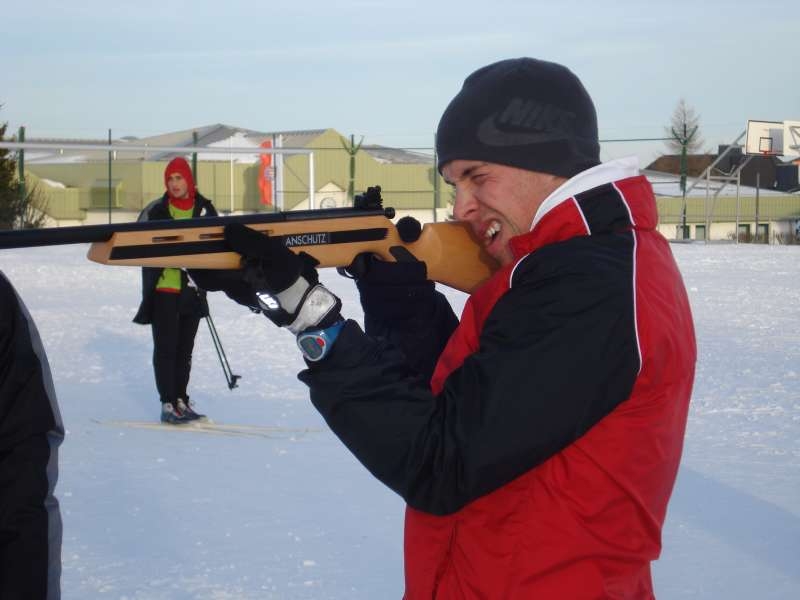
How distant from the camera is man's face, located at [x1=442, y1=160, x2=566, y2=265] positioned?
1742mm

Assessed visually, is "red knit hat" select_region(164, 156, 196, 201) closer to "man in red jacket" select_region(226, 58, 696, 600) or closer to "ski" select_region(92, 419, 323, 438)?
"ski" select_region(92, 419, 323, 438)

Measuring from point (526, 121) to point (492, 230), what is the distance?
0.75ft

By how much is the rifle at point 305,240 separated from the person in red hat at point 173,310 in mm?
4588

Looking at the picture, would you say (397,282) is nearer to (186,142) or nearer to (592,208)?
(592,208)

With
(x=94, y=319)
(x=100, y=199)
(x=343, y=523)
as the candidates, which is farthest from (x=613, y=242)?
(x=100, y=199)

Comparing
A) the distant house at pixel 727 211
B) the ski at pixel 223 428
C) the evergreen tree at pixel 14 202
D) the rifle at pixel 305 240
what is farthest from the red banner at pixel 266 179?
the rifle at pixel 305 240

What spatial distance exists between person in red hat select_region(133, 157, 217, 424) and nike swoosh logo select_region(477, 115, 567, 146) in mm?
5379

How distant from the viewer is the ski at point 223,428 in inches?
267

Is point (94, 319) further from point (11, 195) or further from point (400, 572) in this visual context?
point (11, 195)

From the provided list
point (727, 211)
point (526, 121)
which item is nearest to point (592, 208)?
point (526, 121)

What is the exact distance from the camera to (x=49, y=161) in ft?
119

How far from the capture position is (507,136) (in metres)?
1.71

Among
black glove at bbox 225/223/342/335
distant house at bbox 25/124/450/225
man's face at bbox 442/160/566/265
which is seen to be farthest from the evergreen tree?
man's face at bbox 442/160/566/265

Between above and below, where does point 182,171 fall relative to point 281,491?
above
